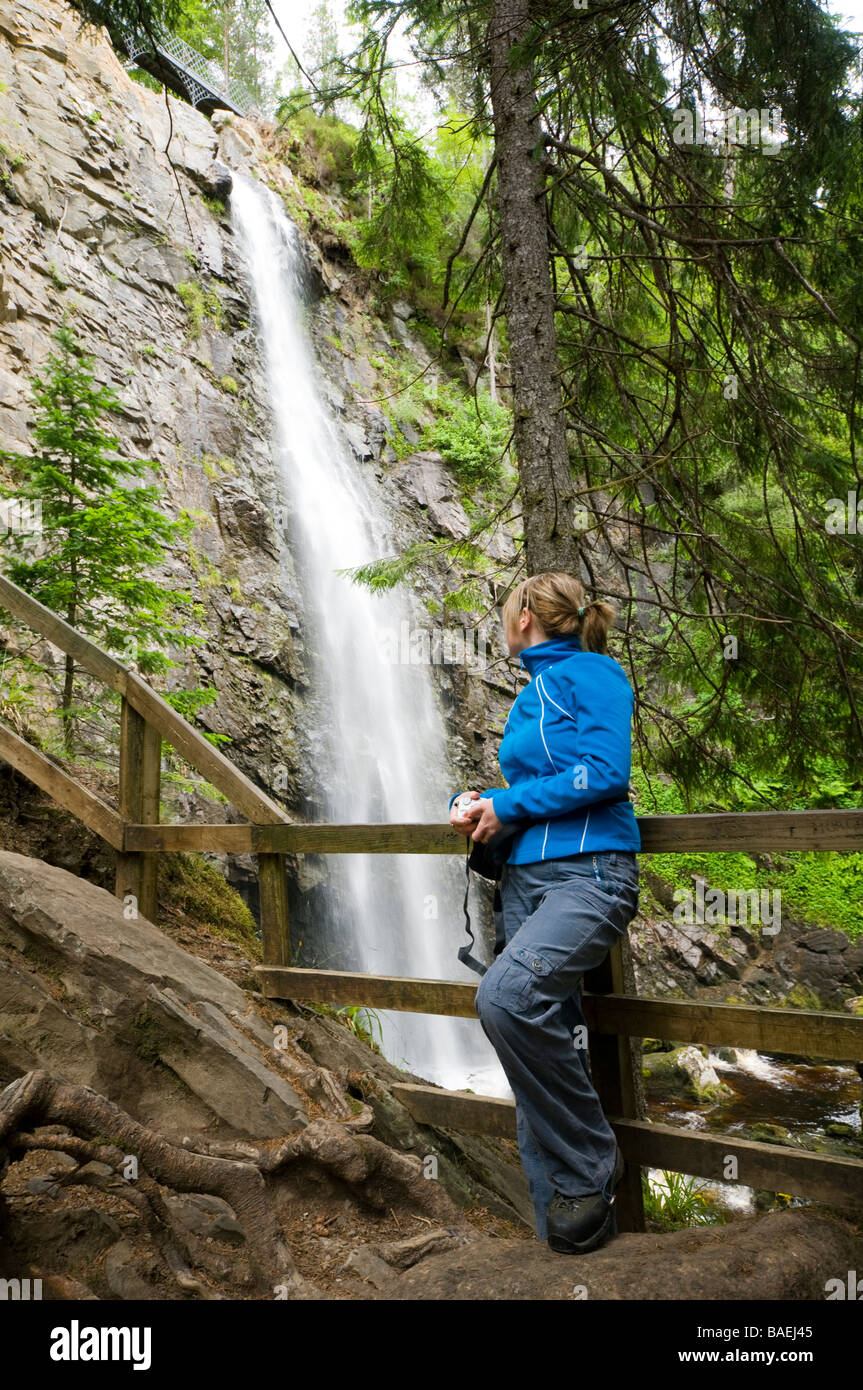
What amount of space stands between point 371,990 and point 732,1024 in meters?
1.52

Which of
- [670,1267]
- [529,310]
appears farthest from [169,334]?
[670,1267]

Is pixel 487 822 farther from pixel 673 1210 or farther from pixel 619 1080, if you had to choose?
pixel 673 1210

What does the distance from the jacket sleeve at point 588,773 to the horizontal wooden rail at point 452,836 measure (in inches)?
19.7

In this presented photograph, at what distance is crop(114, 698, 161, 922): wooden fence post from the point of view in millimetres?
4594

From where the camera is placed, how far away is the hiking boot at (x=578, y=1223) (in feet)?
8.04

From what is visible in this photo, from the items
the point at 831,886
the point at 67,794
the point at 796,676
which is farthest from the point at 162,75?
the point at 831,886

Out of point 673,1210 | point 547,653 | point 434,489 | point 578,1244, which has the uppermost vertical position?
point 434,489

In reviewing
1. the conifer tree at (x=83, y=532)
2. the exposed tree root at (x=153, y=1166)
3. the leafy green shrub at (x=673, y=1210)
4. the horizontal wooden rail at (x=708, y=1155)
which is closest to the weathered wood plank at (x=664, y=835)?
the horizontal wooden rail at (x=708, y=1155)

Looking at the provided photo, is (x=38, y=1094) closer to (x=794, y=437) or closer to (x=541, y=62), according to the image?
(x=794, y=437)

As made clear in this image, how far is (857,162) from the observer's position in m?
4.67

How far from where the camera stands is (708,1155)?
2904mm

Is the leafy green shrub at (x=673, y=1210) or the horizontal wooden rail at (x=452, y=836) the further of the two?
the leafy green shrub at (x=673, y=1210)

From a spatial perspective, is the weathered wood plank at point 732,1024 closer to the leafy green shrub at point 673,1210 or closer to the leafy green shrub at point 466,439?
the leafy green shrub at point 673,1210
